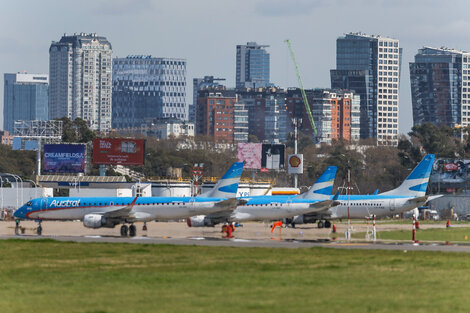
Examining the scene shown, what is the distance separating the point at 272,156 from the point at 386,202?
2843 inches

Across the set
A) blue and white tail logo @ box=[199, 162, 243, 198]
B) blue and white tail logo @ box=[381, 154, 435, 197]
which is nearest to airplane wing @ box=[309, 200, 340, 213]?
blue and white tail logo @ box=[381, 154, 435, 197]

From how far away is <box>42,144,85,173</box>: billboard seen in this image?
456ft

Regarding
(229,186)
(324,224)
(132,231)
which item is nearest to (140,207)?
(132,231)

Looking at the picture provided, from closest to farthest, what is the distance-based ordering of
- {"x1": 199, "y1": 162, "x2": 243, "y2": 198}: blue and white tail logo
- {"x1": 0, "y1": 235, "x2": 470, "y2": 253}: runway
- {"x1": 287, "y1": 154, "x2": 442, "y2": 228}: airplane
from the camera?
{"x1": 0, "y1": 235, "x2": 470, "y2": 253}: runway
{"x1": 199, "y1": 162, "x2": 243, "y2": 198}: blue and white tail logo
{"x1": 287, "y1": 154, "x2": 442, "y2": 228}: airplane

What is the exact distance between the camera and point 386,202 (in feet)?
300

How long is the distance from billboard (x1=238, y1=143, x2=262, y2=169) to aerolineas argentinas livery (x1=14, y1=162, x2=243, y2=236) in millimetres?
84016

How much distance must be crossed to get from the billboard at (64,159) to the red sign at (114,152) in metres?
2.08

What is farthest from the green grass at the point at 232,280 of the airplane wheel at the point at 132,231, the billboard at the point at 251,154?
the billboard at the point at 251,154

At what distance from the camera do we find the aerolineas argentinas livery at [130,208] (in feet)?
243

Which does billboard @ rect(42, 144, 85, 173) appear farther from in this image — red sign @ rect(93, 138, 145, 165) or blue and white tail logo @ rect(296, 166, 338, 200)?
blue and white tail logo @ rect(296, 166, 338, 200)

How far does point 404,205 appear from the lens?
88875 millimetres

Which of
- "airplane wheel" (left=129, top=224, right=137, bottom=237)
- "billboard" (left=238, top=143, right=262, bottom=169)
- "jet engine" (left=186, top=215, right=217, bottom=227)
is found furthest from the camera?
"billboard" (left=238, top=143, right=262, bottom=169)

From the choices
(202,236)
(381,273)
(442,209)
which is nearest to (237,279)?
(381,273)

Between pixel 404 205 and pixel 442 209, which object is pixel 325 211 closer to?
pixel 404 205
